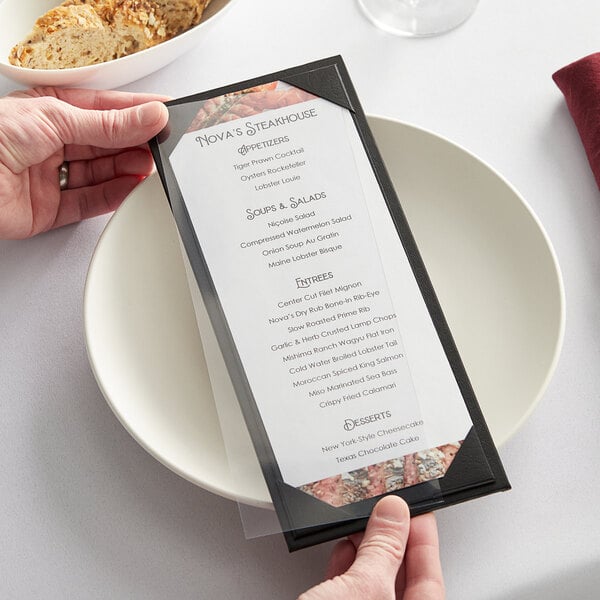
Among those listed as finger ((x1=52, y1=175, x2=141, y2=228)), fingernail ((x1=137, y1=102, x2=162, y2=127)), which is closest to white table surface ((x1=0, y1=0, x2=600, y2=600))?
finger ((x1=52, y1=175, x2=141, y2=228))

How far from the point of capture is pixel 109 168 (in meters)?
0.82

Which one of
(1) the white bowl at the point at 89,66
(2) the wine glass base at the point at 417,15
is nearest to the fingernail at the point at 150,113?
(1) the white bowl at the point at 89,66

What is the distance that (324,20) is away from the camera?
2.93 feet

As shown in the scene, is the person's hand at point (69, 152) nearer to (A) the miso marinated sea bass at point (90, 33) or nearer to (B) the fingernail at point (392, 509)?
(A) the miso marinated sea bass at point (90, 33)

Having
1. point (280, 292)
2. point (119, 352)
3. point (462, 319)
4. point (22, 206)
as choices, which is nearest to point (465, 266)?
point (462, 319)

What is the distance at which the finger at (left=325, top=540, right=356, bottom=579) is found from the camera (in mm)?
615

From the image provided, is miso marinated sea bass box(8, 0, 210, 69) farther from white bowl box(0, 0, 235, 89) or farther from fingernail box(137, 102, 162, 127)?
fingernail box(137, 102, 162, 127)

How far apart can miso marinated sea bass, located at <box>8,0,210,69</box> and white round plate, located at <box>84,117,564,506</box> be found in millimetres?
172

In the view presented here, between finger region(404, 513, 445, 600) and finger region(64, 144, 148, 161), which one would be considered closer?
finger region(404, 513, 445, 600)

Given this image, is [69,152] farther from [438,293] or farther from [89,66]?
[438,293]

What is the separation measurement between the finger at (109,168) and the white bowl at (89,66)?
0.26 feet

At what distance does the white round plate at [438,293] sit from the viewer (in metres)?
0.63

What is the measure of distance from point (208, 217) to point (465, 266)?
0.25m

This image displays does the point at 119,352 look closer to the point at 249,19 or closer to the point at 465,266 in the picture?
the point at 465,266
